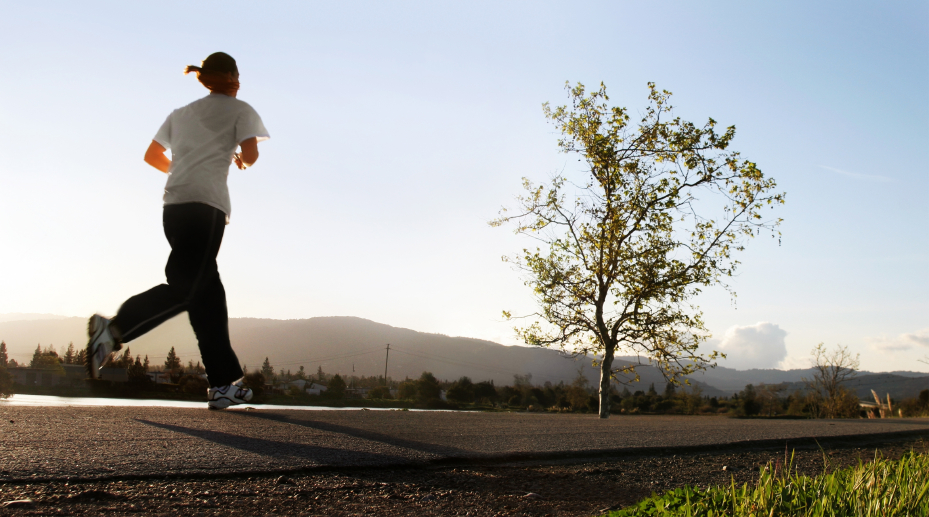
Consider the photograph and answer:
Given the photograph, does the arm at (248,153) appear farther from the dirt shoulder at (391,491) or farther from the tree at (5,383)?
the tree at (5,383)

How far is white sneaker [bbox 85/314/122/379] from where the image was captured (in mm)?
3135

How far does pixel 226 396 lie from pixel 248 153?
1578 millimetres

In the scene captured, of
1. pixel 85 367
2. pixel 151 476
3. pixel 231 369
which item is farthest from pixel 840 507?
pixel 85 367

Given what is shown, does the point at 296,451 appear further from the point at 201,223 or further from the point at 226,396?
the point at 201,223

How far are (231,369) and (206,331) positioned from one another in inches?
12.2

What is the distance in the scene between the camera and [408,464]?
9.02 ft

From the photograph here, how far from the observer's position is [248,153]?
3.57 metres

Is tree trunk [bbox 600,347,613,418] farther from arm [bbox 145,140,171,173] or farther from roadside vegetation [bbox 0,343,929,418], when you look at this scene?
arm [bbox 145,140,171,173]

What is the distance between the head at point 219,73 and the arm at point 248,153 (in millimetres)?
376

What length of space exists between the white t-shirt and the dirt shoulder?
5.82 feet

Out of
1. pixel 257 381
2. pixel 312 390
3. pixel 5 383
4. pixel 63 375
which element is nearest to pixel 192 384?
Result: pixel 257 381

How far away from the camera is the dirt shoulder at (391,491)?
1.85 metres

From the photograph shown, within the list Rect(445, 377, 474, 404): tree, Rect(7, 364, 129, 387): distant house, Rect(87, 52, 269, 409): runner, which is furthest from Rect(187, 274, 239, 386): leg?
Rect(445, 377, 474, 404): tree

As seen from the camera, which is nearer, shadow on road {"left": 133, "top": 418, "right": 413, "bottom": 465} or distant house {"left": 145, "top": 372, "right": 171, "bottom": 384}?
shadow on road {"left": 133, "top": 418, "right": 413, "bottom": 465}
